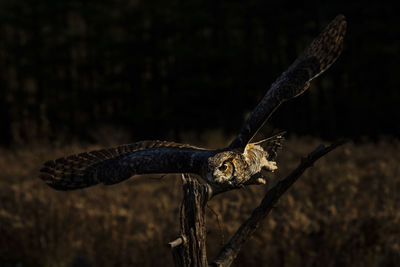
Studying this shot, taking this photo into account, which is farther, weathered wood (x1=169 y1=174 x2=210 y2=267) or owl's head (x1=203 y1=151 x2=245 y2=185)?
weathered wood (x1=169 y1=174 x2=210 y2=267)

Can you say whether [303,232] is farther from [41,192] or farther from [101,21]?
[101,21]

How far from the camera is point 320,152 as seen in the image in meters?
2.47

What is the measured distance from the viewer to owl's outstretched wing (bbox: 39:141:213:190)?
7.94 ft

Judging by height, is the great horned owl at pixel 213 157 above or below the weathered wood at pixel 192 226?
above

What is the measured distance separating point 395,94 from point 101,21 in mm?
10677

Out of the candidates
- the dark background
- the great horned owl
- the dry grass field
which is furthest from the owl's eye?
the dark background

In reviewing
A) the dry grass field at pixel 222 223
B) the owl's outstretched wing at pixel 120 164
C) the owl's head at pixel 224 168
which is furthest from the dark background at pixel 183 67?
the owl's head at pixel 224 168

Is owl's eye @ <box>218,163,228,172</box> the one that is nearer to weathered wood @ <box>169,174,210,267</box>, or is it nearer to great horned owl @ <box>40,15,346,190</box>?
great horned owl @ <box>40,15,346,190</box>

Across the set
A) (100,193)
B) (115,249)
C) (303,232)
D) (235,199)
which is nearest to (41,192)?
(100,193)

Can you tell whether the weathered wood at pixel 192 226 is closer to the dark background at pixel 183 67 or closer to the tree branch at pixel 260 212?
the tree branch at pixel 260 212

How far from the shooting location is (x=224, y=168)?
7.68ft

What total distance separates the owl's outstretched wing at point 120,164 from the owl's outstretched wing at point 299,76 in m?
0.26

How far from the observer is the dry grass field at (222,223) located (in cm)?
535

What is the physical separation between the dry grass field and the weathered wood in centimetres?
214
